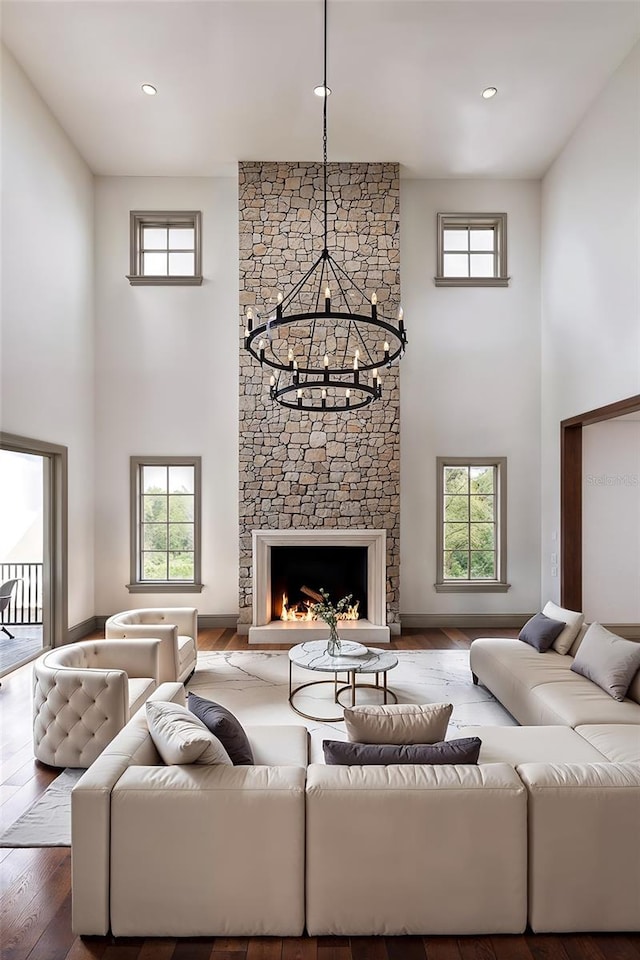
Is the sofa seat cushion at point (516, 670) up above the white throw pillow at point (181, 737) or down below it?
below

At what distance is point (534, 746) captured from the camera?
2742 millimetres

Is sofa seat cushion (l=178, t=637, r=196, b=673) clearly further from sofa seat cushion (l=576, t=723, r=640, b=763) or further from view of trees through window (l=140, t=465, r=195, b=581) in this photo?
sofa seat cushion (l=576, t=723, r=640, b=763)

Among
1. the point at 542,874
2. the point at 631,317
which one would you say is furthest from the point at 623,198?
the point at 542,874

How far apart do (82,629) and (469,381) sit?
554 centimetres

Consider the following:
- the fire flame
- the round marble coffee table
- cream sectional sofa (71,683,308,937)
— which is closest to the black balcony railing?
the fire flame

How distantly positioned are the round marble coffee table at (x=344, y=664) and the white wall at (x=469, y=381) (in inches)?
97.7

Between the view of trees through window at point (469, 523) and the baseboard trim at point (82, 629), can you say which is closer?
the baseboard trim at point (82, 629)

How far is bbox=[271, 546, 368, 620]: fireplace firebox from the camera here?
22.2ft

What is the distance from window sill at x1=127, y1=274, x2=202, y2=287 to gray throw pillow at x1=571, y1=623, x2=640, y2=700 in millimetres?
5736

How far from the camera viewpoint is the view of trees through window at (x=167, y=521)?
694cm

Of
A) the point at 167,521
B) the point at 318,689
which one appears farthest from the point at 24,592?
the point at 318,689

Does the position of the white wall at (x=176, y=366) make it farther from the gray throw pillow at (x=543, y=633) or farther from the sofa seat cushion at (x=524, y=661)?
the gray throw pillow at (x=543, y=633)

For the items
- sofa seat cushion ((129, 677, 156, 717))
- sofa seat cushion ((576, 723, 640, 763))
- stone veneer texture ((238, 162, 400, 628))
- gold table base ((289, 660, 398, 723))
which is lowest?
gold table base ((289, 660, 398, 723))

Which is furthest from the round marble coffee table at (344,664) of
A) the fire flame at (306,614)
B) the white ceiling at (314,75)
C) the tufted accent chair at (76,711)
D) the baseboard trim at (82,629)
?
the white ceiling at (314,75)
